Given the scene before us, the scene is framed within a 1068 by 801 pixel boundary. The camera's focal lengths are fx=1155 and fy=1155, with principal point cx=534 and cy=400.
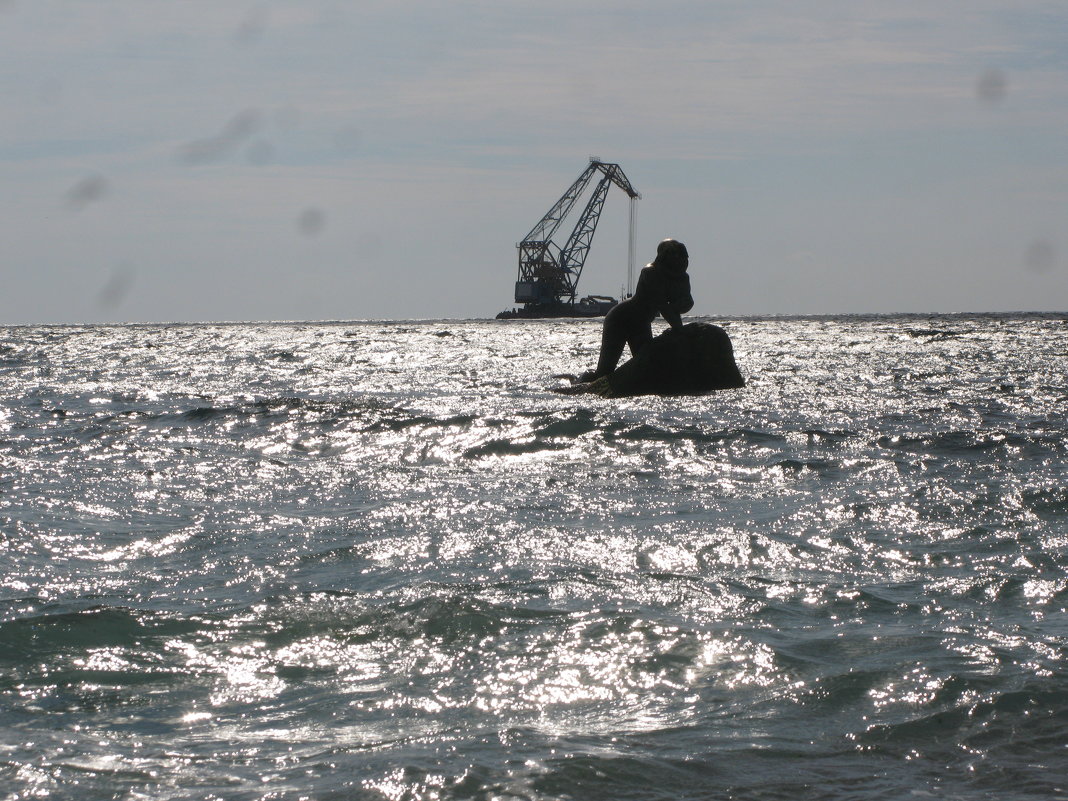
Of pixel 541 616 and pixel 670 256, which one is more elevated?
pixel 670 256

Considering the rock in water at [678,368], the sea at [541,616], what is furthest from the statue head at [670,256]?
the sea at [541,616]

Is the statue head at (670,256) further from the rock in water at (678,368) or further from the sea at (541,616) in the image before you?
the sea at (541,616)

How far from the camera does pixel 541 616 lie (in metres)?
4.47

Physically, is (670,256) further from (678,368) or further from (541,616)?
(541,616)

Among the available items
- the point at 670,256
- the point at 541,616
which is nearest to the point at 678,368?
the point at 670,256

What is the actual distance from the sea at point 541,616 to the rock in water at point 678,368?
3469 mm

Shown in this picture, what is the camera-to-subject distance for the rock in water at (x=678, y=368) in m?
13.7

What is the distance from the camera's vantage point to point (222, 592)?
16.1ft

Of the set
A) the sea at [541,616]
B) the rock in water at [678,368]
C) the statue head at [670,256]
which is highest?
the statue head at [670,256]

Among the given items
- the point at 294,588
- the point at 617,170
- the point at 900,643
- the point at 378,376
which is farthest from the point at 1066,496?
the point at 617,170

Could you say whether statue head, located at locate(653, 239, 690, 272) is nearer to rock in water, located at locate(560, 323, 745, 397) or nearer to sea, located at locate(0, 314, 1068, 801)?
rock in water, located at locate(560, 323, 745, 397)

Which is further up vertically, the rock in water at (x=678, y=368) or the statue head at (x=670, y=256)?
the statue head at (x=670, y=256)

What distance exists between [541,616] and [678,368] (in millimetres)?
9681

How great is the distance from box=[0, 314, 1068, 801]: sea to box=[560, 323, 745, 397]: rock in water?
11.4 feet
